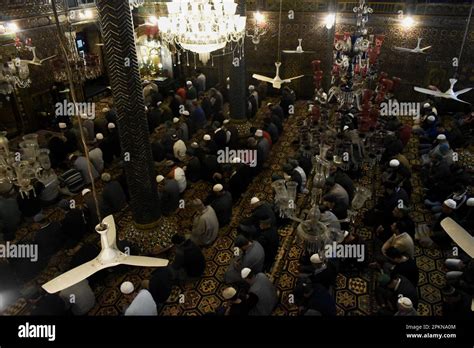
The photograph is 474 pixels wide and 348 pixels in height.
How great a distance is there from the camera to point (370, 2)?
11008 mm

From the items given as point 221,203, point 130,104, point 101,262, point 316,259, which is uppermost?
point 130,104

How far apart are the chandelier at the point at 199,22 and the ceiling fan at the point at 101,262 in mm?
3091

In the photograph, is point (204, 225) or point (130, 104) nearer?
point (130, 104)

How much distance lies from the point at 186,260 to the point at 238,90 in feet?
19.0

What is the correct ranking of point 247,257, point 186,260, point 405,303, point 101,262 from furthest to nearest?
point 186,260, point 247,257, point 405,303, point 101,262

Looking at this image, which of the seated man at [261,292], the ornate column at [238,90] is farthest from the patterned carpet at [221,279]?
the ornate column at [238,90]

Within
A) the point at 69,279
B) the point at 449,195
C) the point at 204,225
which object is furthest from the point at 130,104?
the point at 449,195

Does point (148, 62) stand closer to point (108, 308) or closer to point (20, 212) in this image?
point (20, 212)

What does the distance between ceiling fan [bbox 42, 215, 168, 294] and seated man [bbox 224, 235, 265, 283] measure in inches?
84.2

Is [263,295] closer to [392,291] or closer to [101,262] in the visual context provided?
[392,291]

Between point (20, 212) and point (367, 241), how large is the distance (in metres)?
6.01

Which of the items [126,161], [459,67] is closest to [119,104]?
[126,161]

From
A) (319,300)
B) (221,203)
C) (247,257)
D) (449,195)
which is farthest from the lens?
(449,195)

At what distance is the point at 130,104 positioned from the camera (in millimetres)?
5109
